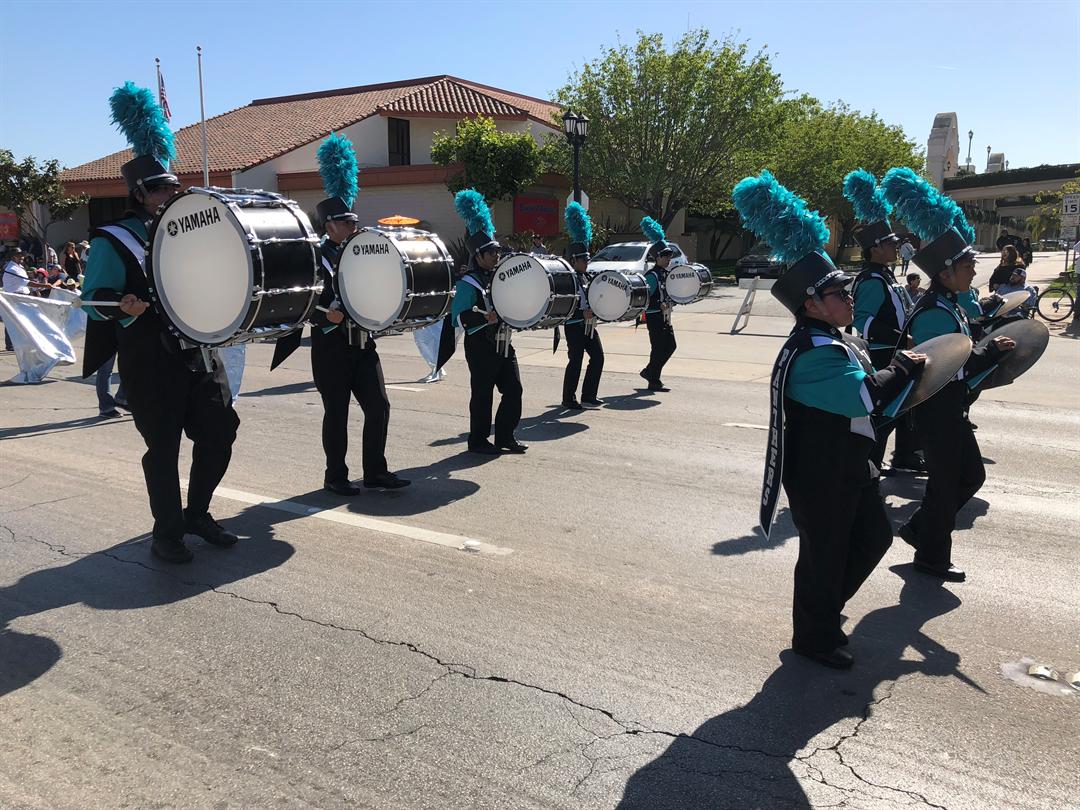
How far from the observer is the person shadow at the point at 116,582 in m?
4.27

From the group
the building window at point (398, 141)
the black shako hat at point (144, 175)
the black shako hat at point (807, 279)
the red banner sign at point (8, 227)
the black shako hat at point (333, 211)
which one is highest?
the building window at point (398, 141)

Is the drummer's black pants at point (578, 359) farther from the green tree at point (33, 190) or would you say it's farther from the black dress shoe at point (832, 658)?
the green tree at point (33, 190)

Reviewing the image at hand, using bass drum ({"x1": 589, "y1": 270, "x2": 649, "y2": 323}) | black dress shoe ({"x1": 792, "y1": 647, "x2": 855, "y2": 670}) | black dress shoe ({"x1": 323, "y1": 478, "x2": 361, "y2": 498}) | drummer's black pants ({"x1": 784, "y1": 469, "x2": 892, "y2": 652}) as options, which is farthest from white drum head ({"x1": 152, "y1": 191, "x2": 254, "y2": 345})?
bass drum ({"x1": 589, "y1": 270, "x2": 649, "y2": 323})

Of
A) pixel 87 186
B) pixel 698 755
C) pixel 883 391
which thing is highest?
pixel 87 186

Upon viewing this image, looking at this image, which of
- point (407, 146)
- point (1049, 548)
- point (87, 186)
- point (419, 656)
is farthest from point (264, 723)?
point (87, 186)

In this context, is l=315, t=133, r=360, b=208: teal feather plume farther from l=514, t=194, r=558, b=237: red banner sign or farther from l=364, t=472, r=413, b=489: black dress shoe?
l=514, t=194, r=558, b=237: red banner sign

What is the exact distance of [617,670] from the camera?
13.3ft

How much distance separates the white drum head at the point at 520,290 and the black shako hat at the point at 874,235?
283 cm

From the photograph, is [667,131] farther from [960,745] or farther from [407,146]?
[960,745]

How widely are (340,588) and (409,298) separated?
230 cm

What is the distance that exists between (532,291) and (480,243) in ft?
2.26

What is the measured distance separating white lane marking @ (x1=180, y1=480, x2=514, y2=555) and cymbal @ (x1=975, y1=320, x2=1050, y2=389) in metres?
3.11

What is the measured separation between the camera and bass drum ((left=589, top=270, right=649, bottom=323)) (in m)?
10.7

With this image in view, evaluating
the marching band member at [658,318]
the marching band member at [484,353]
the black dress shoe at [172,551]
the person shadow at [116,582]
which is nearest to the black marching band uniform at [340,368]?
the person shadow at [116,582]
